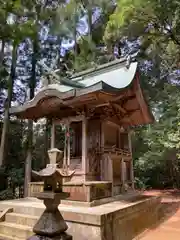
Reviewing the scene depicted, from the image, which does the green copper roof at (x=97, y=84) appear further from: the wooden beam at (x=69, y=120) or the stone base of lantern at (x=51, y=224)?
the stone base of lantern at (x=51, y=224)

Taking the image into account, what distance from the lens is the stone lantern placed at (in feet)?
9.55

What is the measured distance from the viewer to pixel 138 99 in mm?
7371

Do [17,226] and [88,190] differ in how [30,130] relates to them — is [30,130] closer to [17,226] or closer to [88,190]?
[88,190]

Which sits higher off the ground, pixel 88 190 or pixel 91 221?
pixel 88 190

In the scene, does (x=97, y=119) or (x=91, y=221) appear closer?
(x=91, y=221)

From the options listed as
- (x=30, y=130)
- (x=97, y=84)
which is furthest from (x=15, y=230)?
(x=30, y=130)

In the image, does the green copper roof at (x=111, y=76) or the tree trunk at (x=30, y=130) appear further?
the tree trunk at (x=30, y=130)

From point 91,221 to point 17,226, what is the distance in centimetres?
179

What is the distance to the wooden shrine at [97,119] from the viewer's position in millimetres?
5867

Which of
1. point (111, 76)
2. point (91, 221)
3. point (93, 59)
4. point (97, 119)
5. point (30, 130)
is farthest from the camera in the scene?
point (93, 59)

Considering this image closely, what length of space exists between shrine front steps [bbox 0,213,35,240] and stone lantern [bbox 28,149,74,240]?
1.65m

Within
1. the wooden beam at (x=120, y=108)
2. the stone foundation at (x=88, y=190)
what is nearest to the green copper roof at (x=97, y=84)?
the wooden beam at (x=120, y=108)

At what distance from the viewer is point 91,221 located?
4055 mm

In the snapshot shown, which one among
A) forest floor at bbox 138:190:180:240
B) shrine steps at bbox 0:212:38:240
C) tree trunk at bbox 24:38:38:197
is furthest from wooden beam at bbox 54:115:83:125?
tree trunk at bbox 24:38:38:197
